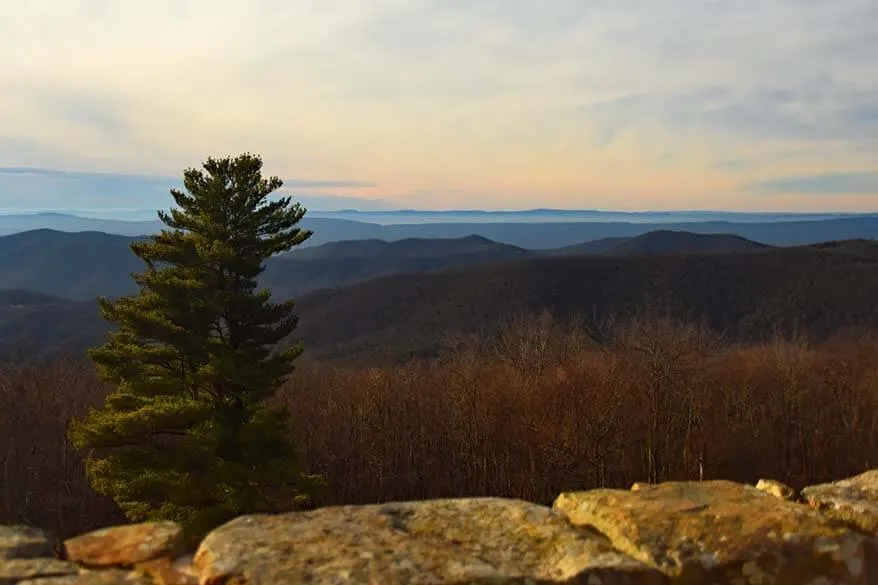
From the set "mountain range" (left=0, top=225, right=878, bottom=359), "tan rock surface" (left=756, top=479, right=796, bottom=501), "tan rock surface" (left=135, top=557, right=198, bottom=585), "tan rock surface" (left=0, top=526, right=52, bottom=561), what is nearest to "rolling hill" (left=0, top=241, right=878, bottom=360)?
"mountain range" (left=0, top=225, right=878, bottom=359)

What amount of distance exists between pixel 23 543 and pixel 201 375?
1436cm

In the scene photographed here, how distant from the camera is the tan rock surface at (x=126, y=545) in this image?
521 cm

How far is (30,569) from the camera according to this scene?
4879 millimetres

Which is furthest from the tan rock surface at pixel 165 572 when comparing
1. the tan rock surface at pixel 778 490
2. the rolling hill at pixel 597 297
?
the rolling hill at pixel 597 297

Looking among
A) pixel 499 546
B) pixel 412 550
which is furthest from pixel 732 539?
pixel 412 550

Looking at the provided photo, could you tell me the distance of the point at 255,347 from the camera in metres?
21.5

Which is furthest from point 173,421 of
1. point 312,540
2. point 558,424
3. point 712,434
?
point 712,434

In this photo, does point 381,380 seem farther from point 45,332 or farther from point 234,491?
point 45,332

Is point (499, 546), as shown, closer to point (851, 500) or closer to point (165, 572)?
point (165, 572)

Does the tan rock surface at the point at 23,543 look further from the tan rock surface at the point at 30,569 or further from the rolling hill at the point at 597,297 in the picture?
the rolling hill at the point at 597,297

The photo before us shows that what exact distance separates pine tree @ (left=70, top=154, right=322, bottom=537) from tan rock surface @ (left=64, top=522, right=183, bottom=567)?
534 inches

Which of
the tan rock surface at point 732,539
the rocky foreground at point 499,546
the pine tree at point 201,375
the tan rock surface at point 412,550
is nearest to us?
the tan rock surface at point 412,550

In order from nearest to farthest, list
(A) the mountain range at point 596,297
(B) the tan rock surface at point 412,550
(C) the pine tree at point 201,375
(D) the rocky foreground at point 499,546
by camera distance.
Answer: (B) the tan rock surface at point 412,550
(D) the rocky foreground at point 499,546
(C) the pine tree at point 201,375
(A) the mountain range at point 596,297

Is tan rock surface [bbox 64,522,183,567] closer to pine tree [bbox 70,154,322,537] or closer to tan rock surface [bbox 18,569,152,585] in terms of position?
tan rock surface [bbox 18,569,152,585]
